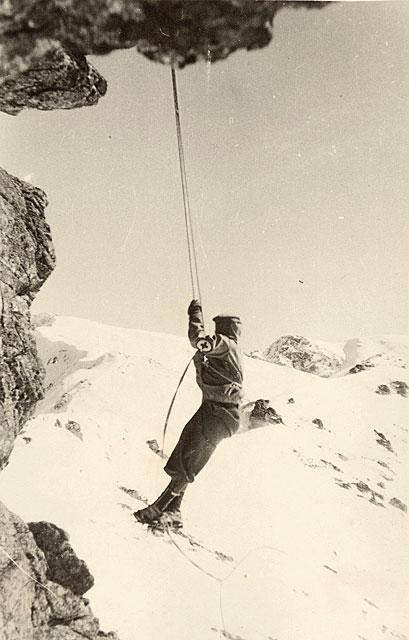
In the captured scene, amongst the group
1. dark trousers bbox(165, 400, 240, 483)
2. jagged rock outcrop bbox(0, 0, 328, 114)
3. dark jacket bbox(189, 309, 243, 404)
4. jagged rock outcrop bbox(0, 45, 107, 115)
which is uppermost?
jagged rock outcrop bbox(0, 0, 328, 114)

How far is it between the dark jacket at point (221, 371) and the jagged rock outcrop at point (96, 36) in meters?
1.93

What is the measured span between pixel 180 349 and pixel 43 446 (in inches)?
47.4

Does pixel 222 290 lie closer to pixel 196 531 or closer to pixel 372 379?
pixel 372 379

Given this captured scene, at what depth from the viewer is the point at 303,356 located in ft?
14.1

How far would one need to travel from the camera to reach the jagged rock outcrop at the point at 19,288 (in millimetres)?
3559

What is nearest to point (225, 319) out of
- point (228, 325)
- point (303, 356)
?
point (228, 325)

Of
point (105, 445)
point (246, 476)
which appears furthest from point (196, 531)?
point (105, 445)

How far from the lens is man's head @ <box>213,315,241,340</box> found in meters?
3.68

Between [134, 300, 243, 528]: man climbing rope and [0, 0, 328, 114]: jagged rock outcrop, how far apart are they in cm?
184

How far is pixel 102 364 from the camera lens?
3902 millimetres

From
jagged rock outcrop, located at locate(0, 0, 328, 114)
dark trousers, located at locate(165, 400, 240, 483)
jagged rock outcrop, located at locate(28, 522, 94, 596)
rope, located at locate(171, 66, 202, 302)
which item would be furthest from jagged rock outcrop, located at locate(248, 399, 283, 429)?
jagged rock outcrop, located at locate(0, 0, 328, 114)

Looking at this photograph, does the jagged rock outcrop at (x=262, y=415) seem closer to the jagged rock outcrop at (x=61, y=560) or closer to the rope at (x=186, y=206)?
the rope at (x=186, y=206)

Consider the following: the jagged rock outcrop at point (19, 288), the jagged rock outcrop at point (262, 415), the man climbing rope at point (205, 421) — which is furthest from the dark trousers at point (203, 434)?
the jagged rock outcrop at point (19, 288)

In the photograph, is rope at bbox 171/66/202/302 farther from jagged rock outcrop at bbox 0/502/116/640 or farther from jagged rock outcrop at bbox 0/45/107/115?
jagged rock outcrop at bbox 0/502/116/640
